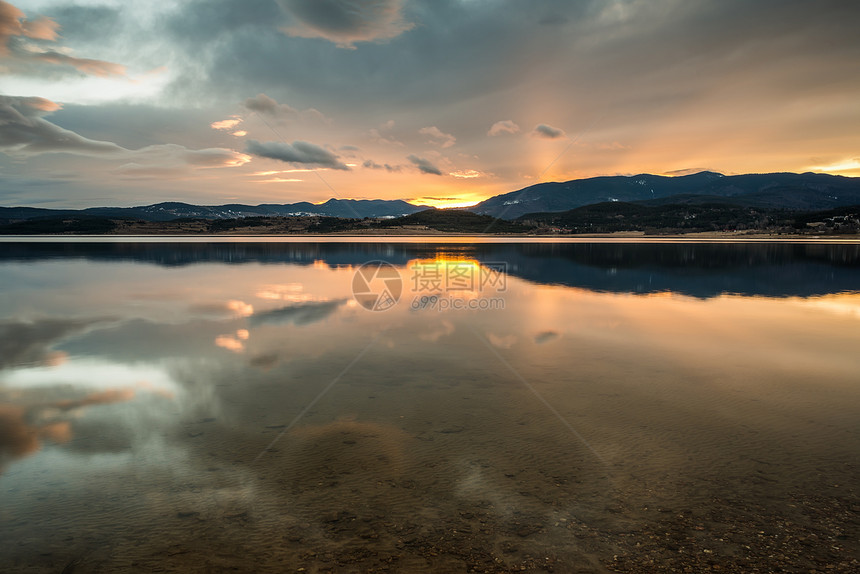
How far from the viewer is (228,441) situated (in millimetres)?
8820

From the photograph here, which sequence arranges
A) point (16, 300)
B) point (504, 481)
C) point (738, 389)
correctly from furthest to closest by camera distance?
point (16, 300), point (738, 389), point (504, 481)

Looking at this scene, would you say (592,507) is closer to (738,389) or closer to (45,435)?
(738,389)

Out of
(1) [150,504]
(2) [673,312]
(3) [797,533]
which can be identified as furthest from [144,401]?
(2) [673,312]

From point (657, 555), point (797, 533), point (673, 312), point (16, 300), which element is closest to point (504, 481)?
point (657, 555)

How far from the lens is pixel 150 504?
265 inches

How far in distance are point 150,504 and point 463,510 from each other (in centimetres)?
463

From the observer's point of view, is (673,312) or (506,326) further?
(673,312)

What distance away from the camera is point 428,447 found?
8.62 metres

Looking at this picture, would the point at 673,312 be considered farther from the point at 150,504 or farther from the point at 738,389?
the point at 150,504

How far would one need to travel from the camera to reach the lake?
229 inches

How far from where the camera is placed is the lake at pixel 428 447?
582 centimetres

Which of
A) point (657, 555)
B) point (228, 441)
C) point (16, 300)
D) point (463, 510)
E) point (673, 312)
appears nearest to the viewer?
point (657, 555)

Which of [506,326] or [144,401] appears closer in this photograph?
A: [144,401]

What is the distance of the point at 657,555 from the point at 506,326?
599 inches
